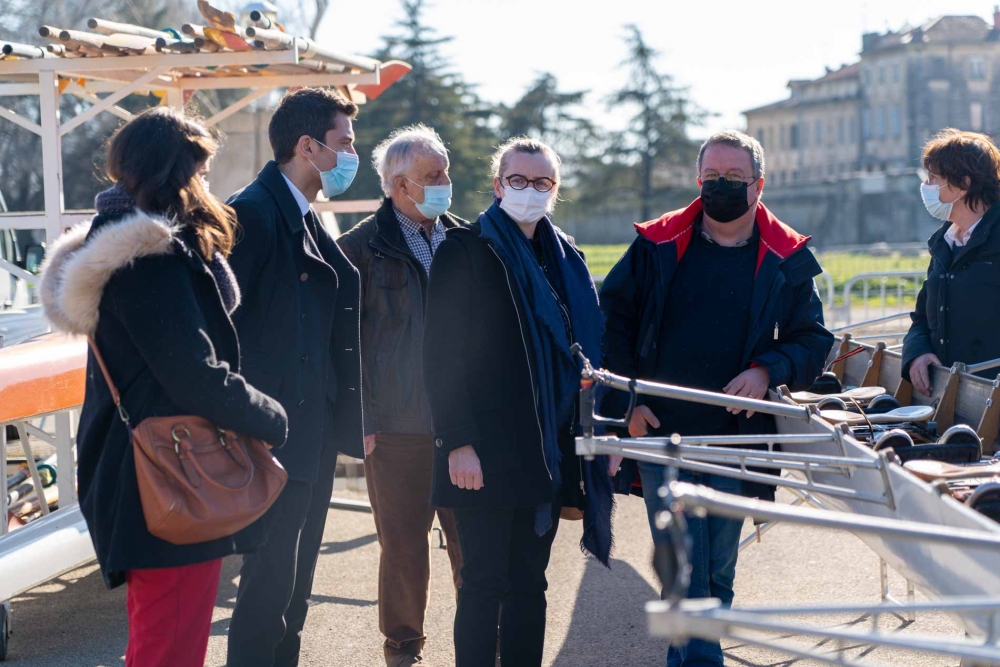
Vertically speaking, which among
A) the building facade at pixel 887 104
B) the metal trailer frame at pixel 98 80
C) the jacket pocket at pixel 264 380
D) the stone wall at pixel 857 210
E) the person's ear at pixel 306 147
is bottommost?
the jacket pocket at pixel 264 380

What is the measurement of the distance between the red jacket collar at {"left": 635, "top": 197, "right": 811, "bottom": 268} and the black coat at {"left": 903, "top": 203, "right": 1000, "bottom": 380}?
1.08 metres

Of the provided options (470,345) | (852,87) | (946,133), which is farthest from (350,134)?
(852,87)

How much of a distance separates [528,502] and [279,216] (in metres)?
1.19

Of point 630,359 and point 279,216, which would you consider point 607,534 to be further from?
point 279,216

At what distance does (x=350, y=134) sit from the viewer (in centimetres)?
379

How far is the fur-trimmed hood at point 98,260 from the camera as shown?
2746 mm

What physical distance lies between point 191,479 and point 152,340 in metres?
0.36

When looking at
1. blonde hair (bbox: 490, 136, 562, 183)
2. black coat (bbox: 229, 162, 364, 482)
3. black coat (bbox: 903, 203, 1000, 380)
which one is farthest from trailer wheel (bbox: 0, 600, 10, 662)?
black coat (bbox: 903, 203, 1000, 380)

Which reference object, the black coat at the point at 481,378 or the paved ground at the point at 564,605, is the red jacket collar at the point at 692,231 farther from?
the paved ground at the point at 564,605

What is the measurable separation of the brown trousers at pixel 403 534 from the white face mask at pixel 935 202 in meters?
2.50

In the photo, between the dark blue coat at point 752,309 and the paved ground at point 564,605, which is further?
the paved ground at point 564,605

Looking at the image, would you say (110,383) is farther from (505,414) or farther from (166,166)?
(505,414)

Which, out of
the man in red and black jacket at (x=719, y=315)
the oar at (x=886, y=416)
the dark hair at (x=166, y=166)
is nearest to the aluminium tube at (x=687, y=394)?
the oar at (x=886, y=416)

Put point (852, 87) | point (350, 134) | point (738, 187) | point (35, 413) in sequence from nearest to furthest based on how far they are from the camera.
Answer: point (350, 134) < point (738, 187) < point (35, 413) < point (852, 87)
